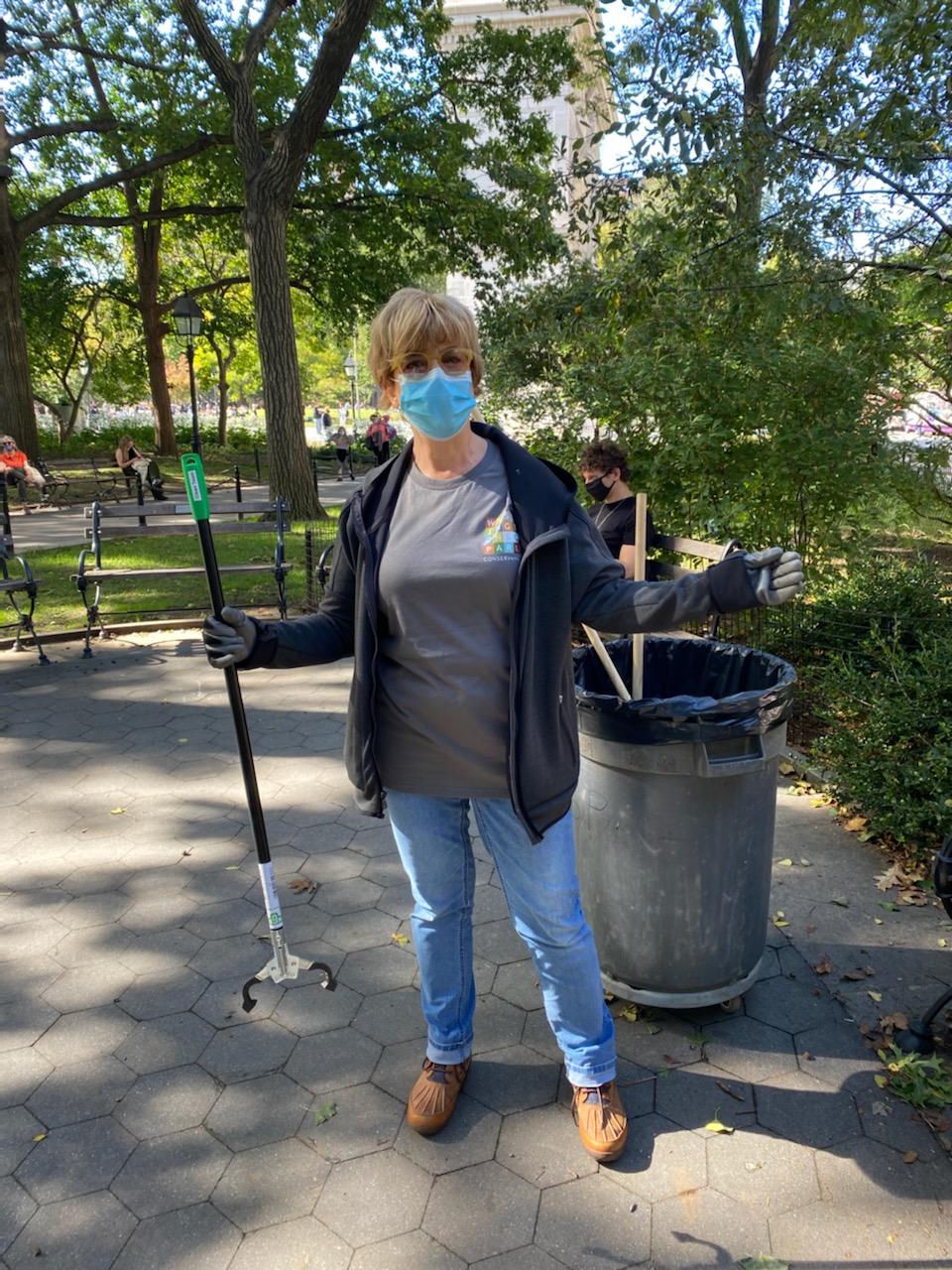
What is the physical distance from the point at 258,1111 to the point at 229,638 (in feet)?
4.52

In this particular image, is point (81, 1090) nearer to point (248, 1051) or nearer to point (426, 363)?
point (248, 1051)

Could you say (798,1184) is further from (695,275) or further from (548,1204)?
(695,275)

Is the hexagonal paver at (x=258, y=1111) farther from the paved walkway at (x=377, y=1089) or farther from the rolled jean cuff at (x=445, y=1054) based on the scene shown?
the rolled jean cuff at (x=445, y=1054)

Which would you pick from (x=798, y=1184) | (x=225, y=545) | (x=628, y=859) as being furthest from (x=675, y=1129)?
(x=225, y=545)

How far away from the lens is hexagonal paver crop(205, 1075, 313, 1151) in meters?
2.36

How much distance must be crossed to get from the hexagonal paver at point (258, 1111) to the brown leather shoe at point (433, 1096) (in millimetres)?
325

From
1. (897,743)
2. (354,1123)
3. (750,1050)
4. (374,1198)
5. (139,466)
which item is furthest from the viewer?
(139,466)

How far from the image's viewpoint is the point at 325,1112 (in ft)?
7.96

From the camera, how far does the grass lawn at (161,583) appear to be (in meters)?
8.09

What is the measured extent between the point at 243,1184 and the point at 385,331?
2.12m

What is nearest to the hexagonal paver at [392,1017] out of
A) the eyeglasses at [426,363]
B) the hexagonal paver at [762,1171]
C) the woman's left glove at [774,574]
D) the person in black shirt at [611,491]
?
the hexagonal paver at [762,1171]

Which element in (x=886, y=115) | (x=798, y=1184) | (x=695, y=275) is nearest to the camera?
(x=798, y=1184)

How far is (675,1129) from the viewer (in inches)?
91.9

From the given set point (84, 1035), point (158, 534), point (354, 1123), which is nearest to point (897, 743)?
point (354, 1123)
